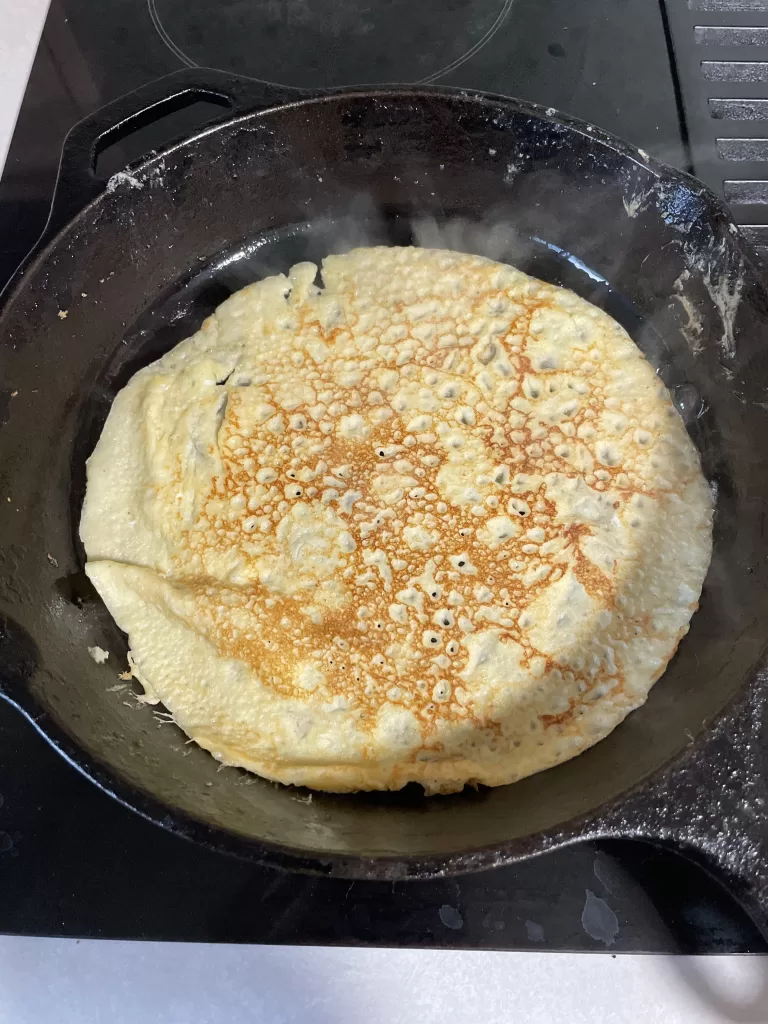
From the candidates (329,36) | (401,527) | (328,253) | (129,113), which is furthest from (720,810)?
(329,36)

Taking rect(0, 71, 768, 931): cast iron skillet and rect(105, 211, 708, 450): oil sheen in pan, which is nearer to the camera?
rect(0, 71, 768, 931): cast iron skillet

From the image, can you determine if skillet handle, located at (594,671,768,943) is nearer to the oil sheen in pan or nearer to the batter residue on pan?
the batter residue on pan

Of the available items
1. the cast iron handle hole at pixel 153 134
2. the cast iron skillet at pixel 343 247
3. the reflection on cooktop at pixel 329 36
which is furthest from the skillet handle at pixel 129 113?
the reflection on cooktop at pixel 329 36

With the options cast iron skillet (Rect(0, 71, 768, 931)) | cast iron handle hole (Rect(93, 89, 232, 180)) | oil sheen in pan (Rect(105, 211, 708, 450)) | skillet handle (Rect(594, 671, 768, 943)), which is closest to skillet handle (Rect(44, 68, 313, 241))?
cast iron skillet (Rect(0, 71, 768, 931))

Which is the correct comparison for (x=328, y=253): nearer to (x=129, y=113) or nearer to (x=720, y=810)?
(x=129, y=113)

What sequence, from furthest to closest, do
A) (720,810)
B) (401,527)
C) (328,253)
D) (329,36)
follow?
(329,36), (328,253), (401,527), (720,810)

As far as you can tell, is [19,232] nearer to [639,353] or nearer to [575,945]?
[639,353]
